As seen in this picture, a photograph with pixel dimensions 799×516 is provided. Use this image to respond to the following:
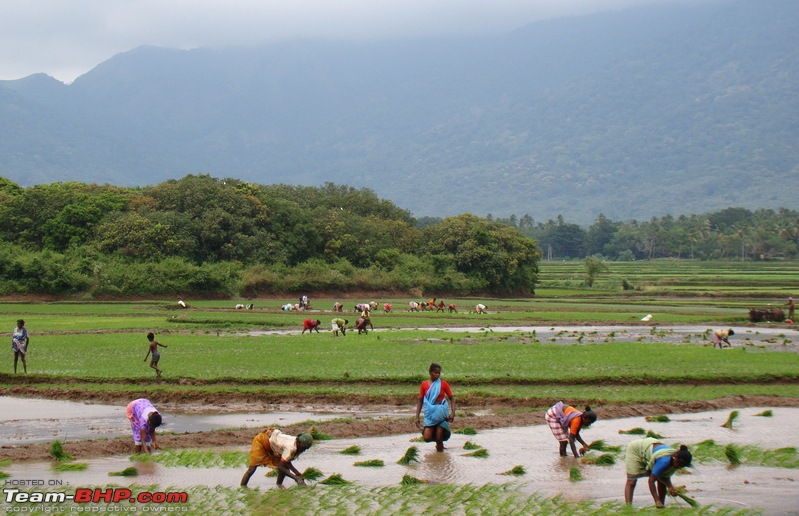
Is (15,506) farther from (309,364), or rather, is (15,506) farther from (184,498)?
(309,364)

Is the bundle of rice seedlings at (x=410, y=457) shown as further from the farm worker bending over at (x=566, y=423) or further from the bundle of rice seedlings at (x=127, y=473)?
the bundle of rice seedlings at (x=127, y=473)

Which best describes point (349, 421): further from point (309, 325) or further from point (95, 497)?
point (309, 325)

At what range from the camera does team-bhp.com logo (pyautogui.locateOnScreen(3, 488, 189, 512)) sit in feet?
46.4

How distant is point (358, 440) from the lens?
2011 centimetres

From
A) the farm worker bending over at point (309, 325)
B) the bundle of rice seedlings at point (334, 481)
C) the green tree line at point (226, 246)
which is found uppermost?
the green tree line at point (226, 246)

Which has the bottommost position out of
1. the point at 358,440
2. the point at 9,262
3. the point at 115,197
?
the point at 358,440

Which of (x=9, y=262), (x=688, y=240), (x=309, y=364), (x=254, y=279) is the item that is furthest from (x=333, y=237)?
(x=688, y=240)

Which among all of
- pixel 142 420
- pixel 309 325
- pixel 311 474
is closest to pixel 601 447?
pixel 311 474

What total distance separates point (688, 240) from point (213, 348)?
174436 millimetres

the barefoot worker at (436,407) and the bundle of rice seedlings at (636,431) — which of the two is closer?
the barefoot worker at (436,407)

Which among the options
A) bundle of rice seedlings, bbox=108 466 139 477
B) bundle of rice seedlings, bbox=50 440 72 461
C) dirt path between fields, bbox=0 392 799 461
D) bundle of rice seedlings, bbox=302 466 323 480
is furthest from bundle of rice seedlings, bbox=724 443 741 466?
bundle of rice seedlings, bbox=50 440 72 461

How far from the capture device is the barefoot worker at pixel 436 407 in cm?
1797

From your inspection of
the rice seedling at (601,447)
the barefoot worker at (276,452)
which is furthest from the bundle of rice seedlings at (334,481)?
the rice seedling at (601,447)

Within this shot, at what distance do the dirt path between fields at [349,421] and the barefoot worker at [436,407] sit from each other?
2.83 metres
